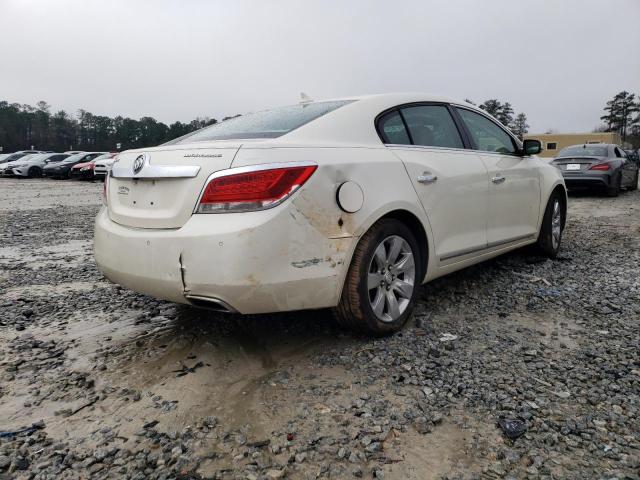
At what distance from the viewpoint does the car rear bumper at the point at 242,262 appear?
8.47ft

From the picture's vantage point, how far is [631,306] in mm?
3824

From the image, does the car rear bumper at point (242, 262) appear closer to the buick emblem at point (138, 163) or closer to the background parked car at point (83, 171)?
the buick emblem at point (138, 163)

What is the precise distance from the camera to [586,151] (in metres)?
13.2

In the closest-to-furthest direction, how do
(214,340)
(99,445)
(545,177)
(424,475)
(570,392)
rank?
(424,475), (99,445), (570,392), (214,340), (545,177)

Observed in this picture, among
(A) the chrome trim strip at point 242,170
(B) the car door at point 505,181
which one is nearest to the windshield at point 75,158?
(B) the car door at point 505,181

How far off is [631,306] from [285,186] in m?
2.82

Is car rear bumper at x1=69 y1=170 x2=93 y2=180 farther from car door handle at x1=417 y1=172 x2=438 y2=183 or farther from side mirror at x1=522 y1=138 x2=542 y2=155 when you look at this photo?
car door handle at x1=417 y1=172 x2=438 y2=183

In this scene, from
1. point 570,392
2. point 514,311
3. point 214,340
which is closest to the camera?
point 570,392

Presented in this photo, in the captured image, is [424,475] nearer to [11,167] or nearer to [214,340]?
[214,340]

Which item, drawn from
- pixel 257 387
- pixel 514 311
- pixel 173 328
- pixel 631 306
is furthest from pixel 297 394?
pixel 631 306

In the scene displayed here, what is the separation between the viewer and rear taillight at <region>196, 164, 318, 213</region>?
261 cm

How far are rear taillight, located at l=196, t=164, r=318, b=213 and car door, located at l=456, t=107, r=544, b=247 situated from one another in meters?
2.13

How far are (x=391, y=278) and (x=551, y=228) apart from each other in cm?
282

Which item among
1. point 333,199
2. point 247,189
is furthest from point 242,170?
point 333,199
